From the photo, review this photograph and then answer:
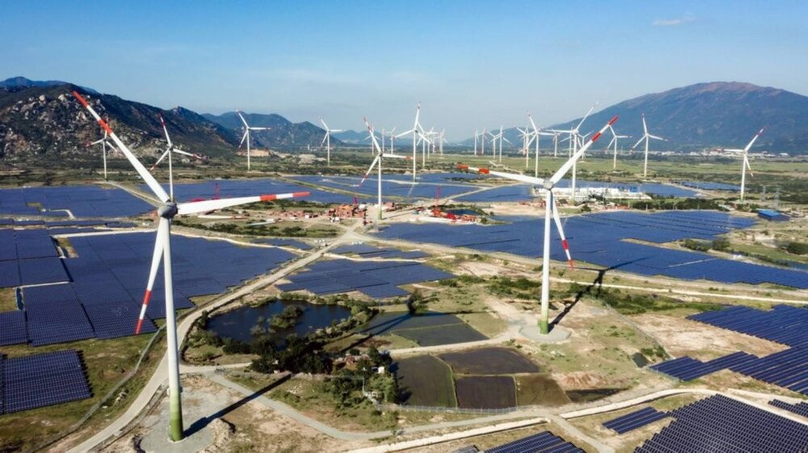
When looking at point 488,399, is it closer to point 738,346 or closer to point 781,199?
point 738,346

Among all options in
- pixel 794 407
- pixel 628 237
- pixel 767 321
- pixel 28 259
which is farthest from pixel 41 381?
pixel 628 237

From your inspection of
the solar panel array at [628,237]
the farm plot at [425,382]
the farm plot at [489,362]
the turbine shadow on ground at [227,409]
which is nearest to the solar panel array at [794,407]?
the farm plot at [489,362]

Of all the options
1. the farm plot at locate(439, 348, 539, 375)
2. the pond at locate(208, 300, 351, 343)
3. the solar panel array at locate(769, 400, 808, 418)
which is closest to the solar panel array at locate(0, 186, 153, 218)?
the pond at locate(208, 300, 351, 343)

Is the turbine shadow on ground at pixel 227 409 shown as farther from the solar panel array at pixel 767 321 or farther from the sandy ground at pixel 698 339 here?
the solar panel array at pixel 767 321

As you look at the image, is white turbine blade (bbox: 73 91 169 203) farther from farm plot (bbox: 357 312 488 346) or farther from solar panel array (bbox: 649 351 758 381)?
solar panel array (bbox: 649 351 758 381)

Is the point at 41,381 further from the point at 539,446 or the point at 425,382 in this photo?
the point at 539,446
